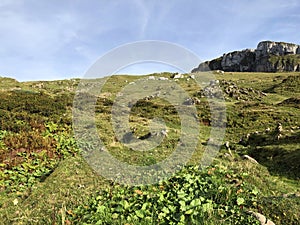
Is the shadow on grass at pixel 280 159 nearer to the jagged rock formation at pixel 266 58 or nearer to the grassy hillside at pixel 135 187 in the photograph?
the grassy hillside at pixel 135 187

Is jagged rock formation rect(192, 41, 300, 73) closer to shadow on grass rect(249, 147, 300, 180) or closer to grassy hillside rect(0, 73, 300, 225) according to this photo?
grassy hillside rect(0, 73, 300, 225)

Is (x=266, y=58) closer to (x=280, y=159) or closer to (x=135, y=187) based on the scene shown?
(x=280, y=159)

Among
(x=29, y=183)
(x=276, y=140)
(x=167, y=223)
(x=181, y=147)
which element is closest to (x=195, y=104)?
(x=276, y=140)

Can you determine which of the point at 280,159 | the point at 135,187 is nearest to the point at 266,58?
the point at 280,159

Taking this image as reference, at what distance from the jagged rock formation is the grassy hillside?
130 metres

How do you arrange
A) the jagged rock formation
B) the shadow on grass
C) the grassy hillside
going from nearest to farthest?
the grassy hillside, the shadow on grass, the jagged rock formation

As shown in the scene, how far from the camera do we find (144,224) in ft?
19.0

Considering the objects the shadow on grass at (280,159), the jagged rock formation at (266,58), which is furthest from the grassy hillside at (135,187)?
the jagged rock formation at (266,58)

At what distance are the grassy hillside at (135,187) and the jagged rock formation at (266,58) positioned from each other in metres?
130

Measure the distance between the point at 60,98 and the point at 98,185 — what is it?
19117 mm

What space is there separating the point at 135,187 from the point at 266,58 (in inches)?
6604

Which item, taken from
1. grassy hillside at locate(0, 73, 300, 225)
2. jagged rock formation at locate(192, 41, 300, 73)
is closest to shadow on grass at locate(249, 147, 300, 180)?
grassy hillside at locate(0, 73, 300, 225)

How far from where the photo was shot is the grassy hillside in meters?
6.40

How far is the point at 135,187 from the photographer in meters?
8.27
